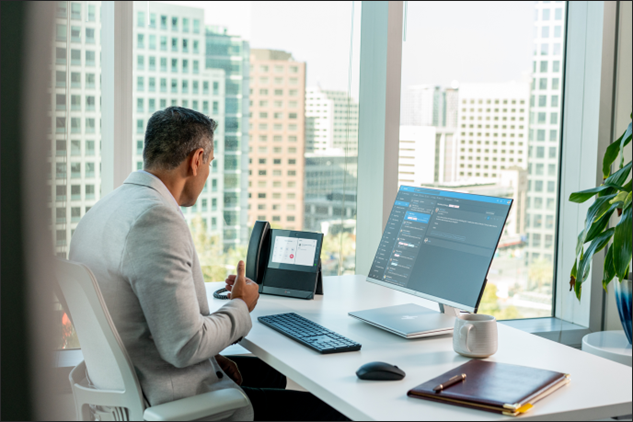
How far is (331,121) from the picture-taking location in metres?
2.71

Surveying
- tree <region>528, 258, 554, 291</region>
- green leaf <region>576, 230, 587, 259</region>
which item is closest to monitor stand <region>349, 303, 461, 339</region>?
green leaf <region>576, 230, 587, 259</region>

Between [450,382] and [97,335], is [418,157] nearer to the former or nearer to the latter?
[450,382]

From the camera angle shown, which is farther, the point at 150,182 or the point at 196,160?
the point at 196,160

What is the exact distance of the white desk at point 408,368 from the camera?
97 cm

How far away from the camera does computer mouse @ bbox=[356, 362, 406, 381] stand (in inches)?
43.1

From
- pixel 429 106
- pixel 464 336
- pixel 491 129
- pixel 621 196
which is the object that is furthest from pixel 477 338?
pixel 491 129

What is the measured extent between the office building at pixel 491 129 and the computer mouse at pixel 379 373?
2.03 m

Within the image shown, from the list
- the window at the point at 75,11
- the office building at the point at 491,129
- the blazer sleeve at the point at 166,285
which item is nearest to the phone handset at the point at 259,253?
the blazer sleeve at the point at 166,285

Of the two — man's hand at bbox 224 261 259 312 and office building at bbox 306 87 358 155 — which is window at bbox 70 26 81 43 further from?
office building at bbox 306 87 358 155

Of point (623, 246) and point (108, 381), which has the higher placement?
point (623, 246)

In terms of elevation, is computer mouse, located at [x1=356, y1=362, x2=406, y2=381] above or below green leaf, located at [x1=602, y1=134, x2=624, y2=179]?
A: below

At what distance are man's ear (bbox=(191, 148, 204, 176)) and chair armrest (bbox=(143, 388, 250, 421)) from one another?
0.59 meters

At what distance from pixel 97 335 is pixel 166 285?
192 mm

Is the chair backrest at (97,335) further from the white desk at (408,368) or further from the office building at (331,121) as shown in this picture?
the office building at (331,121)
